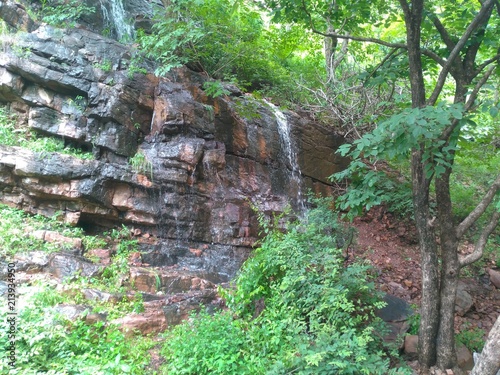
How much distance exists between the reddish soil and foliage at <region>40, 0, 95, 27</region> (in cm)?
846

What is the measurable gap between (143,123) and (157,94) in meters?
0.74

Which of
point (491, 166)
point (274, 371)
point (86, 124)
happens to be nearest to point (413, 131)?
point (274, 371)

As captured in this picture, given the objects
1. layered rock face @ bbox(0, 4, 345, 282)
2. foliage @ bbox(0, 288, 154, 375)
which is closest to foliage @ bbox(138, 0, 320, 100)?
layered rock face @ bbox(0, 4, 345, 282)

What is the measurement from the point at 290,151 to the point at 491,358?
21.6ft

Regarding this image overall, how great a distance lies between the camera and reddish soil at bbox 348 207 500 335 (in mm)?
5762

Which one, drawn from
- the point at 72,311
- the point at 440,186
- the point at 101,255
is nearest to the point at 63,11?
the point at 101,255

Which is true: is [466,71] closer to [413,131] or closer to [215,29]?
[413,131]

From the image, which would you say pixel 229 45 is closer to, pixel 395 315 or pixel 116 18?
pixel 116 18

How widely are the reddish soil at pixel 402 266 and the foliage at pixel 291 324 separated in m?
2.59

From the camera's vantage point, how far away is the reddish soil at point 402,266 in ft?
18.9

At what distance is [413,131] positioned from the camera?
3.13 meters

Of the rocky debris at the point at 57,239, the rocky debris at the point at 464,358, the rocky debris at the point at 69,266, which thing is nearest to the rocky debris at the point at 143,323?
the rocky debris at the point at 69,266

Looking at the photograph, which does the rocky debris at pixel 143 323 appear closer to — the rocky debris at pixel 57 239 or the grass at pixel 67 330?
the grass at pixel 67 330

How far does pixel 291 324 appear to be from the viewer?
3.64 metres
